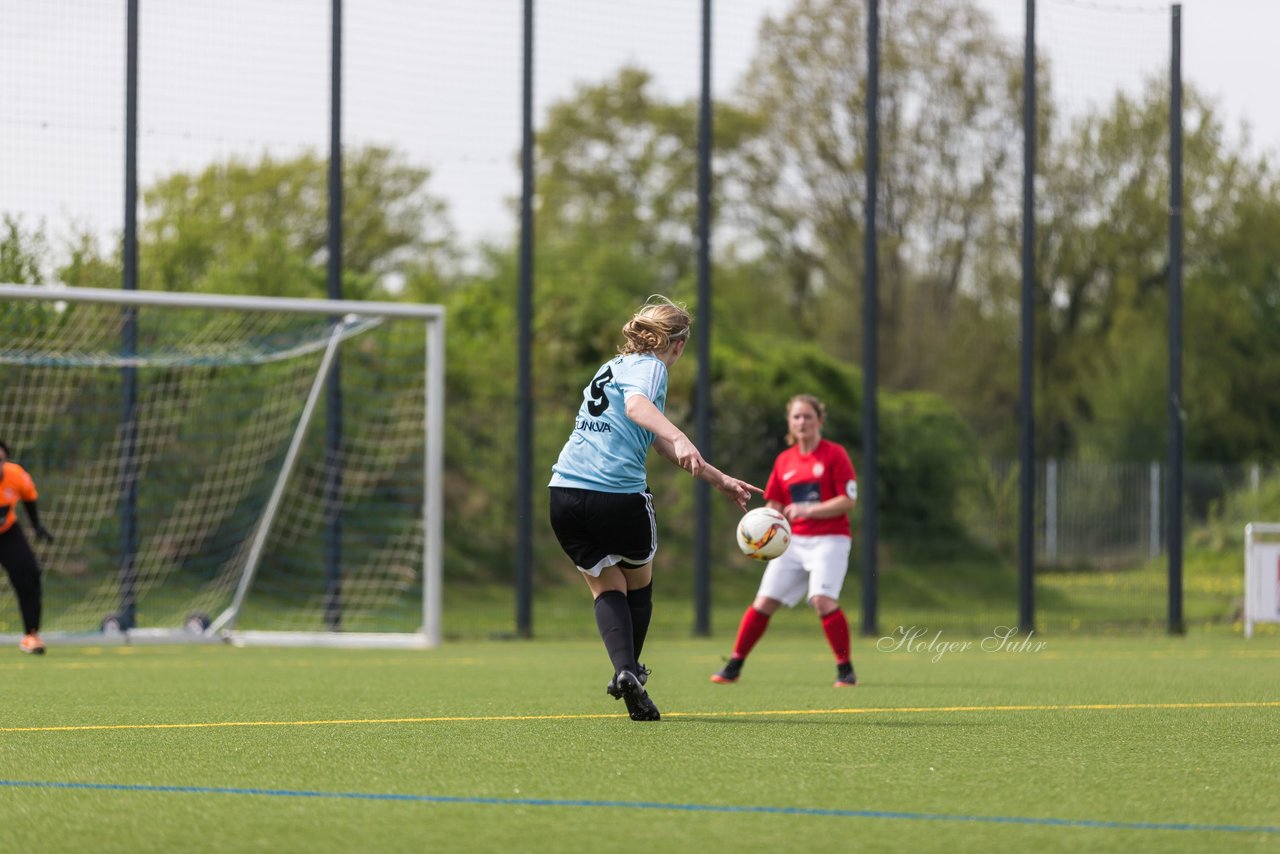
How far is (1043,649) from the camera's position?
15.8 metres

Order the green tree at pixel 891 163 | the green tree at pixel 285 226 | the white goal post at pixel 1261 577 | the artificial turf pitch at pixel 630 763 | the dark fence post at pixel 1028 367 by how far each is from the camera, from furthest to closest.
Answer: the green tree at pixel 891 163 → the green tree at pixel 285 226 → the dark fence post at pixel 1028 367 → the white goal post at pixel 1261 577 → the artificial turf pitch at pixel 630 763

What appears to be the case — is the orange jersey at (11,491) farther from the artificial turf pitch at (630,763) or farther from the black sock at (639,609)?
the black sock at (639,609)

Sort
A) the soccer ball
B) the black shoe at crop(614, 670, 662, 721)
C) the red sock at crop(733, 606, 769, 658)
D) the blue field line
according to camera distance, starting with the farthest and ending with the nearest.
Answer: the red sock at crop(733, 606, 769, 658) → the soccer ball → the black shoe at crop(614, 670, 662, 721) → the blue field line

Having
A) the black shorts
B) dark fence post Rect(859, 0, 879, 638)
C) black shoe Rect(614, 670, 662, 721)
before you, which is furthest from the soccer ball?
dark fence post Rect(859, 0, 879, 638)

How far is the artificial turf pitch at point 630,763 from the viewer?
4629 mm

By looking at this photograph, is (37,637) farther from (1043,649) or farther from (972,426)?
(972,426)

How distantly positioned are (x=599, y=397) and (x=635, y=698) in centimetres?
129

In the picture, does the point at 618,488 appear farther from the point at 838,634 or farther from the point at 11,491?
the point at 11,491

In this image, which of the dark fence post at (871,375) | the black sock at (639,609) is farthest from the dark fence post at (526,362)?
the black sock at (639,609)

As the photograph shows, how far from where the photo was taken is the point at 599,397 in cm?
750

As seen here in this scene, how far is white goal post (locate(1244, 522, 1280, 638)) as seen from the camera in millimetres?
17141

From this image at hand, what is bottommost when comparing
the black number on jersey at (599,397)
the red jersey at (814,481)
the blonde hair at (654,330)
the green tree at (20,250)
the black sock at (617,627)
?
the black sock at (617,627)

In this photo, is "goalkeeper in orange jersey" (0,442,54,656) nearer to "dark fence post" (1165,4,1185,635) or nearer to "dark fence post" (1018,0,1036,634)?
"dark fence post" (1018,0,1036,634)

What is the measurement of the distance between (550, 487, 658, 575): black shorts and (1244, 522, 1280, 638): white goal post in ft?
36.3
